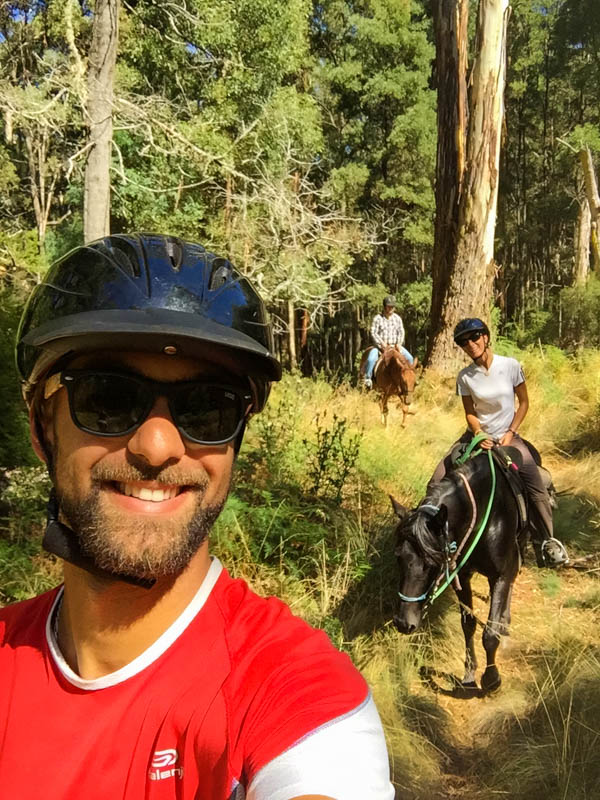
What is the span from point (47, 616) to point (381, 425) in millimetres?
8625

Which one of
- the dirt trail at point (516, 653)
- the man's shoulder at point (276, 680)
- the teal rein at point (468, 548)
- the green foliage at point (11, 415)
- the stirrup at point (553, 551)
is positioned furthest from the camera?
the stirrup at point (553, 551)

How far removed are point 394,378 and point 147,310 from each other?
10.4 metres

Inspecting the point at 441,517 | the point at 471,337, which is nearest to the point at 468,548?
the point at 441,517

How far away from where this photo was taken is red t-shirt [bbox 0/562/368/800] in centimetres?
115

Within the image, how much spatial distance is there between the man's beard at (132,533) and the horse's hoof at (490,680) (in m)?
3.76

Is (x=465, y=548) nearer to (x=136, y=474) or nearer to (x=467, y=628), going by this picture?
(x=467, y=628)

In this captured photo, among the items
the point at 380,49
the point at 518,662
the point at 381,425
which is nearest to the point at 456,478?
the point at 518,662

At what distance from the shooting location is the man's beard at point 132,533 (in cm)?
134

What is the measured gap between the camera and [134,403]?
1.38 meters

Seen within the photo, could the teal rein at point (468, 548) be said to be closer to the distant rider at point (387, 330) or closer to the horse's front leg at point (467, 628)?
the horse's front leg at point (467, 628)

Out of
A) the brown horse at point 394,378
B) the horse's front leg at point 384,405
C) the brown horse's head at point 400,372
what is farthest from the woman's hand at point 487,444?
the brown horse's head at point 400,372

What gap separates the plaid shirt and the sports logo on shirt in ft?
40.9

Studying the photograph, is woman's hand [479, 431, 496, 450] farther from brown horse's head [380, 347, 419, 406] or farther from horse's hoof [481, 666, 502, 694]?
brown horse's head [380, 347, 419, 406]

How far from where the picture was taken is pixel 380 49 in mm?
26016
